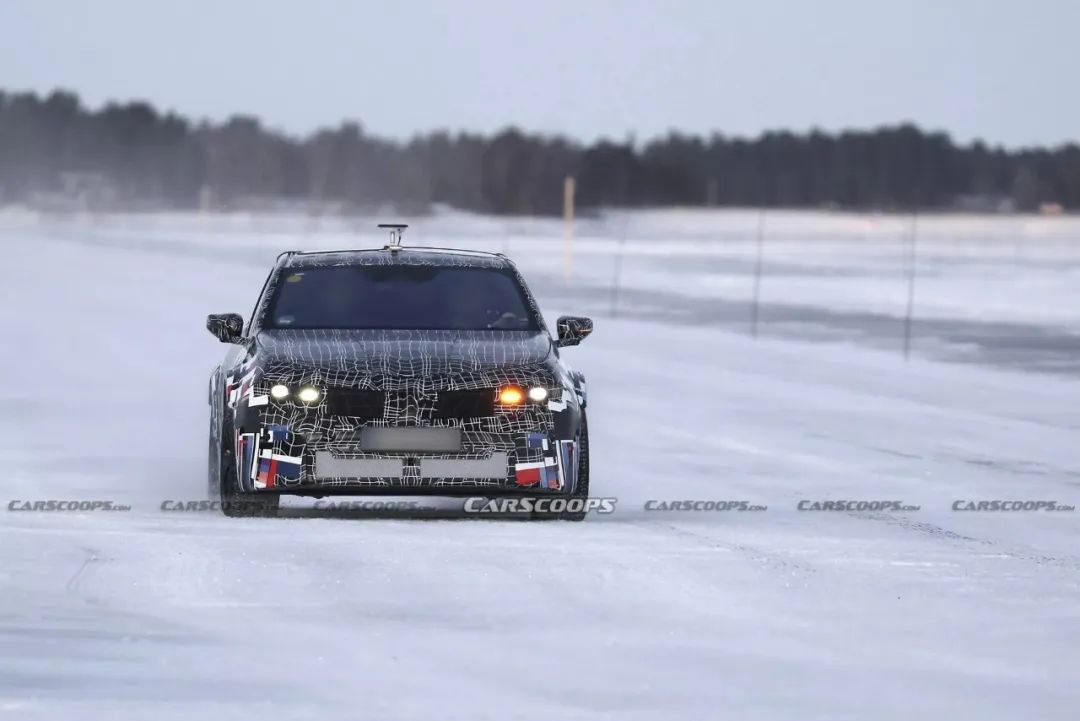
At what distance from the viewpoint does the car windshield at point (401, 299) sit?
12.1 meters

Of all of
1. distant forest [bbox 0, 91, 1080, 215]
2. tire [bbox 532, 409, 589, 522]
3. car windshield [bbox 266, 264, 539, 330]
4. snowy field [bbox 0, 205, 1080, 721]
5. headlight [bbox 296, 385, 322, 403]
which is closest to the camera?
snowy field [bbox 0, 205, 1080, 721]

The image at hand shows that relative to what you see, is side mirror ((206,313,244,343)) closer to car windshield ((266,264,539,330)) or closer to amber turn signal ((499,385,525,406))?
car windshield ((266,264,539,330))

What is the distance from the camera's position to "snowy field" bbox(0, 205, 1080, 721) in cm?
720

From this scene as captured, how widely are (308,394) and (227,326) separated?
1466mm

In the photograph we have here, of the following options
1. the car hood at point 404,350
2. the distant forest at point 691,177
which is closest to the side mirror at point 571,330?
the car hood at point 404,350

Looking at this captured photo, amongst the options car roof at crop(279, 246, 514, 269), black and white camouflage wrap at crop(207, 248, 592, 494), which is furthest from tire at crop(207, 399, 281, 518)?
car roof at crop(279, 246, 514, 269)

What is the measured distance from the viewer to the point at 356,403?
1079 centimetres

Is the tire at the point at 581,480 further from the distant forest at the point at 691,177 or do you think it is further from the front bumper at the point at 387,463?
the distant forest at the point at 691,177

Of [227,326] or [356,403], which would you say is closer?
[356,403]

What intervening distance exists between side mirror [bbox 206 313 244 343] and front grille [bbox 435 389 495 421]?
1818 mm

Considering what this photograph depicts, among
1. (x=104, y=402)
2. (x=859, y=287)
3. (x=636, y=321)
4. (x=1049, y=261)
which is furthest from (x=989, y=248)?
(x=104, y=402)

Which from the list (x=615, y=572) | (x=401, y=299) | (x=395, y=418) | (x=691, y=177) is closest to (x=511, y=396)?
(x=395, y=418)

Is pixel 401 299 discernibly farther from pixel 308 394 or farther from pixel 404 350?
pixel 308 394

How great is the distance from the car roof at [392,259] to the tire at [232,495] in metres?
1.14
